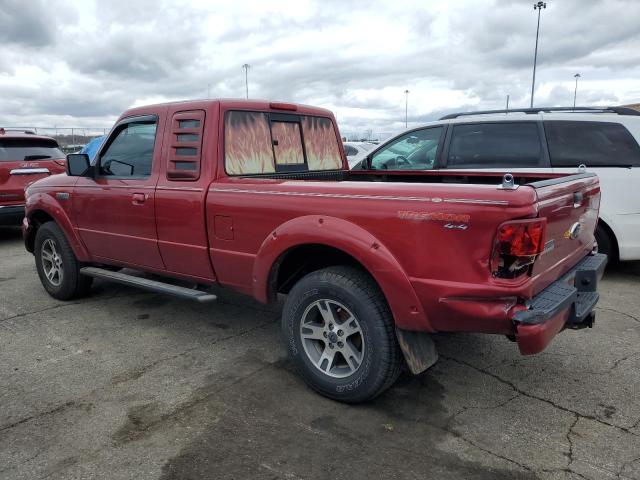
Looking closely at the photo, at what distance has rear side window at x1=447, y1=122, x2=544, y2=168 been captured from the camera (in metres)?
5.71

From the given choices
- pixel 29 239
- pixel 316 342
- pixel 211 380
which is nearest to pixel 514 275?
pixel 316 342

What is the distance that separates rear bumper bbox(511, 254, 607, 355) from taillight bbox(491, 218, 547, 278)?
21cm

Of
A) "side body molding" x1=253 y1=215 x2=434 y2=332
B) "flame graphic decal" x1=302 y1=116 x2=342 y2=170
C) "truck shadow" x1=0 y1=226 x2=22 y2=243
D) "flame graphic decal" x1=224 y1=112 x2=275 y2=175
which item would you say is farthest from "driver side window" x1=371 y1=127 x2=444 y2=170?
"truck shadow" x1=0 y1=226 x2=22 y2=243

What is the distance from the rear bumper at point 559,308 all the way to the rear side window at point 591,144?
7.60 feet

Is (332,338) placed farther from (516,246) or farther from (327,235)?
(516,246)

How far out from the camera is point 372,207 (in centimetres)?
289

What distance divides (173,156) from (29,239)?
2693 mm

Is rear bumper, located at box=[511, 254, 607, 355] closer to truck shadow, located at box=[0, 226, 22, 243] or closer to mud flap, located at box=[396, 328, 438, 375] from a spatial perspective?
mud flap, located at box=[396, 328, 438, 375]

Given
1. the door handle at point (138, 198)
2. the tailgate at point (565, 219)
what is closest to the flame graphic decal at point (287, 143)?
the door handle at point (138, 198)

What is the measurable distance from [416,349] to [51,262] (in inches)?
163

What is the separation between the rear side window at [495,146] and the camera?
5.71m

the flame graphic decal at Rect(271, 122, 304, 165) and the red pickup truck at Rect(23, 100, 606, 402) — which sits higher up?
the flame graphic decal at Rect(271, 122, 304, 165)

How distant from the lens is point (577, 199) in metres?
3.14

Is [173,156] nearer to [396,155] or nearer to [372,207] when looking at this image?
[372,207]
